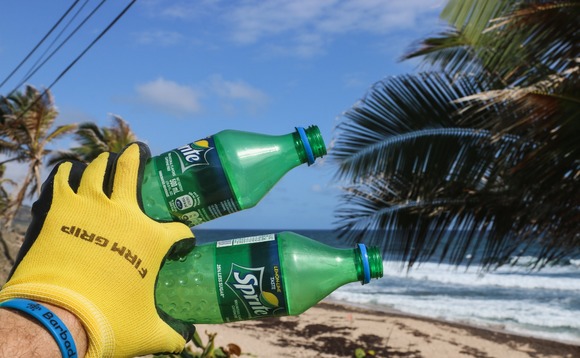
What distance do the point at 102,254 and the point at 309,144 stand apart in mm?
729

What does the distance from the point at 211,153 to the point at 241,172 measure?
126 millimetres

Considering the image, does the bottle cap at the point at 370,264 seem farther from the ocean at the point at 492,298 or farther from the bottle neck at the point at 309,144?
the ocean at the point at 492,298

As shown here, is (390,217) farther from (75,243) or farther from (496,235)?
(75,243)

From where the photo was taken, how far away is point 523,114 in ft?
17.4

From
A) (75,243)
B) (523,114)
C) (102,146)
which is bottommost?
(75,243)

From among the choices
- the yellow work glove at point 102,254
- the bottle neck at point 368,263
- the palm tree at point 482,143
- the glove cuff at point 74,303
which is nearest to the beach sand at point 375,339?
the palm tree at point 482,143

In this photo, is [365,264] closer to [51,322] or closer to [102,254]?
[102,254]

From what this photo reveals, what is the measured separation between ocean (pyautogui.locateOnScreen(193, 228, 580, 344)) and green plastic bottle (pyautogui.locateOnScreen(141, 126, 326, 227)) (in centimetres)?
1327

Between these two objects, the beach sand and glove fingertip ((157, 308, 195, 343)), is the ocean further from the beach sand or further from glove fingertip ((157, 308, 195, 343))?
glove fingertip ((157, 308, 195, 343))

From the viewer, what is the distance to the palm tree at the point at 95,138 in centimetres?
1919

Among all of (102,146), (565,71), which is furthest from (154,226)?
(102,146)

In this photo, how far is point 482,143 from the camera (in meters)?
6.27

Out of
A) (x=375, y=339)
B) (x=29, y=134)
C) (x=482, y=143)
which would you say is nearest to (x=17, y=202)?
(x=29, y=134)

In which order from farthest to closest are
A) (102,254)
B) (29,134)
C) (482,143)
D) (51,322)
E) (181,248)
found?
(29,134)
(482,143)
(181,248)
(102,254)
(51,322)
